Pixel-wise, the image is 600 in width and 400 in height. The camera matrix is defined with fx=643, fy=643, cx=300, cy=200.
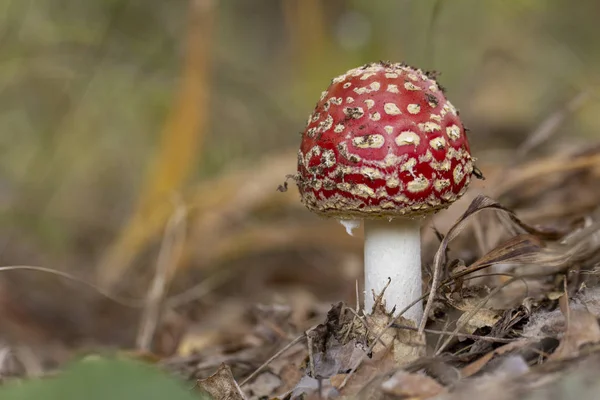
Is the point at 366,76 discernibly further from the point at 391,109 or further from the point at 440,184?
the point at 440,184

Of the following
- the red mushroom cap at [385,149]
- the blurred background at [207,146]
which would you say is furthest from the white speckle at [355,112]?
the blurred background at [207,146]

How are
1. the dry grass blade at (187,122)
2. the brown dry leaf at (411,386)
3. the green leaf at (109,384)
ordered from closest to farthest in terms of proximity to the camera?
the green leaf at (109,384), the brown dry leaf at (411,386), the dry grass blade at (187,122)

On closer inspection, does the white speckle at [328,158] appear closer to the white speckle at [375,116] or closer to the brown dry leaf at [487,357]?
the white speckle at [375,116]

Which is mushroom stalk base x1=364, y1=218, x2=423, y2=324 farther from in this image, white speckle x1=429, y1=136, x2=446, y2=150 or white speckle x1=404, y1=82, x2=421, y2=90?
white speckle x1=404, y1=82, x2=421, y2=90

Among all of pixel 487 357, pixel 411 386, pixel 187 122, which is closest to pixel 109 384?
pixel 411 386

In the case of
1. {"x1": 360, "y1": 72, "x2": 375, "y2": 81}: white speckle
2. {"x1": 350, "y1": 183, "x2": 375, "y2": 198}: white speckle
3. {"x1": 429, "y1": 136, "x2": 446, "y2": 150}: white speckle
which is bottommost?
{"x1": 350, "y1": 183, "x2": 375, "y2": 198}: white speckle

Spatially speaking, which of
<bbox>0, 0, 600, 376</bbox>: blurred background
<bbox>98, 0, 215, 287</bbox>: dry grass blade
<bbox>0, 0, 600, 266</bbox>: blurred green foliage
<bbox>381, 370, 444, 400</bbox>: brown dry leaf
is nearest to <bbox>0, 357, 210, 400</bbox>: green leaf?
<bbox>381, 370, 444, 400</bbox>: brown dry leaf
